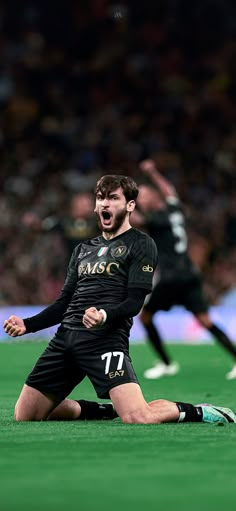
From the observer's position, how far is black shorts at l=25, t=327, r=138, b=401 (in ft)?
22.2

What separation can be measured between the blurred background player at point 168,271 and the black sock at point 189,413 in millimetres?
4495

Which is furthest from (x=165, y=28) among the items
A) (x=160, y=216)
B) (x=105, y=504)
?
(x=105, y=504)

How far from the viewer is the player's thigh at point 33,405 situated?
6984mm

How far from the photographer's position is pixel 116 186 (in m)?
6.82

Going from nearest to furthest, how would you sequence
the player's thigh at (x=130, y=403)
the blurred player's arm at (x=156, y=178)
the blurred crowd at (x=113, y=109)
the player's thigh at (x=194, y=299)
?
the player's thigh at (x=130, y=403) < the blurred player's arm at (x=156, y=178) < the player's thigh at (x=194, y=299) < the blurred crowd at (x=113, y=109)

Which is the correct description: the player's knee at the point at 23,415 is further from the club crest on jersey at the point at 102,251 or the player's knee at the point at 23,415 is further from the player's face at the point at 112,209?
the player's face at the point at 112,209

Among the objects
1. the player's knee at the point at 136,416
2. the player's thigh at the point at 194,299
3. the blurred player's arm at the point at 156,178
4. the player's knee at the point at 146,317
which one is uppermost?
the blurred player's arm at the point at 156,178

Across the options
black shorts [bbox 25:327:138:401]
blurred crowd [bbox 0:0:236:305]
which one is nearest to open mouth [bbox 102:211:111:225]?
black shorts [bbox 25:327:138:401]

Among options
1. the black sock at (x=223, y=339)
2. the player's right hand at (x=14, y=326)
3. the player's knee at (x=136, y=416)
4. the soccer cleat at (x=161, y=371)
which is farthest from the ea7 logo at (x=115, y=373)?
the soccer cleat at (x=161, y=371)

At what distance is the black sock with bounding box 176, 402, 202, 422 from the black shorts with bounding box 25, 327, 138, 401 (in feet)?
1.11

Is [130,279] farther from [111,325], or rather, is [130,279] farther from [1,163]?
[1,163]

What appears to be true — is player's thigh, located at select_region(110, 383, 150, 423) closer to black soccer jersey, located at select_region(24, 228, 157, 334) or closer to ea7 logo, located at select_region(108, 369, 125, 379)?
ea7 logo, located at select_region(108, 369, 125, 379)

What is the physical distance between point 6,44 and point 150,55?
2868 millimetres

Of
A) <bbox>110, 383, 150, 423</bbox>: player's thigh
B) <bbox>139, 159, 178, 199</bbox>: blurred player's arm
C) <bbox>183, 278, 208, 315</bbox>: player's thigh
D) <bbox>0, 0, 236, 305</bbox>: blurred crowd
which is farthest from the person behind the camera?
<bbox>0, 0, 236, 305</bbox>: blurred crowd
